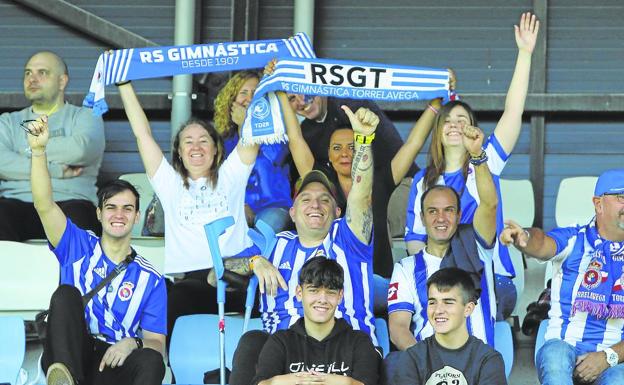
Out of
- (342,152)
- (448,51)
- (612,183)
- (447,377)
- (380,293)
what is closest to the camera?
(447,377)

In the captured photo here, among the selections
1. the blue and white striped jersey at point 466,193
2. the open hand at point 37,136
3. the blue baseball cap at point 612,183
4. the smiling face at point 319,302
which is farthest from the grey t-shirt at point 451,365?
the open hand at point 37,136

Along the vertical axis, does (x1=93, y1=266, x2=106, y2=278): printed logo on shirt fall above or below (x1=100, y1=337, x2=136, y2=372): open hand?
above

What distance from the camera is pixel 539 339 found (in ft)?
20.5

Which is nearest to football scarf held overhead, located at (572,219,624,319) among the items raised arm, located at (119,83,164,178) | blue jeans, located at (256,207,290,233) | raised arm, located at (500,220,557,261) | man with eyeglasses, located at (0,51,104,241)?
raised arm, located at (500,220,557,261)

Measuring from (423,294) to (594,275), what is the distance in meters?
0.77

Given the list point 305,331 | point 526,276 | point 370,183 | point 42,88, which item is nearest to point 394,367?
point 305,331

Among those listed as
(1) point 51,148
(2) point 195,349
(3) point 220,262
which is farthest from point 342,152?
(1) point 51,148

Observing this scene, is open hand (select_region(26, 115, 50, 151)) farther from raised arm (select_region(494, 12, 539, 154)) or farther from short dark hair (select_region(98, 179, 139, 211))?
raised arm (select_region(494, 12, 539, 154))

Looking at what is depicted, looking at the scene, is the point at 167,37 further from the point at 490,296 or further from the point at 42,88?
the point at 490,296

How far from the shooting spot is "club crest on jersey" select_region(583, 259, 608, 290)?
6.07 metres

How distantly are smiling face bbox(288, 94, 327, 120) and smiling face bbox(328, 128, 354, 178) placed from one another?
1.27 feet

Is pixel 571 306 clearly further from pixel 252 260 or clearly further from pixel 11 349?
pixel 11 349

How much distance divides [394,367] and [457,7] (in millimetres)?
3568

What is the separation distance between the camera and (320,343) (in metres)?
5.70
